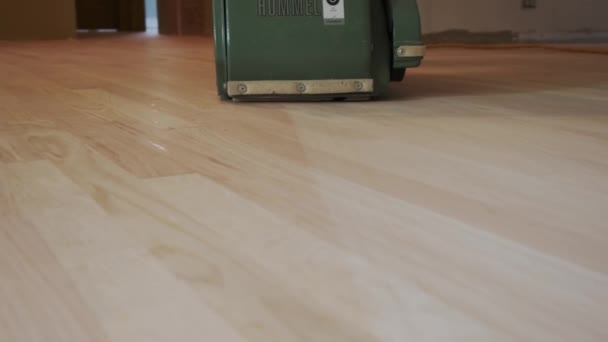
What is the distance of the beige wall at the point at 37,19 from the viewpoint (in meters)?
4.62

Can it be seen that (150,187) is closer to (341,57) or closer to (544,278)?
(544,278)

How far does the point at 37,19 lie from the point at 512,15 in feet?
10.0

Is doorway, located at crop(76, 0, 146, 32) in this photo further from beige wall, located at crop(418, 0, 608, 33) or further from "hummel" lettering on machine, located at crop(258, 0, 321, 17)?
"hummel" lettering on machine, located at crop(258, 0, 321, 17)

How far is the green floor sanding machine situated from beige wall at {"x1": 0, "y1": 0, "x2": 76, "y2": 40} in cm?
380

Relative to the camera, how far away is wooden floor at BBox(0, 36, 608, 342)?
39 centimetres

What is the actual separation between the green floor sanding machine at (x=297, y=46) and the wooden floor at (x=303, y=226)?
0.15 meters

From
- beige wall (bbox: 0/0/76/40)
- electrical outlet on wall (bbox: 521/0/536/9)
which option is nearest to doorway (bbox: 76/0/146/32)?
beige wall (bbox: 0/0/76/40)

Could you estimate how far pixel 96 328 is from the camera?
0.38 metres

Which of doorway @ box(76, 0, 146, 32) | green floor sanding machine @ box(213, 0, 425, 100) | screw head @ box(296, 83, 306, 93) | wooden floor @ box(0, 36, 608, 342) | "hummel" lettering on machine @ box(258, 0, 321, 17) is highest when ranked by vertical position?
doorway @ box(76, 0, 146, 32)

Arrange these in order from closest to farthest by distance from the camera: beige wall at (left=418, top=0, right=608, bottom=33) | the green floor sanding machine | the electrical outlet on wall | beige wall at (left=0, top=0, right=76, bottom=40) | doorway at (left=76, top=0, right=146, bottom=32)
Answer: the green floor sanding machine
beige wall at (left=418, top=0, right=608, bottom=33)
the electrical outlet on wall
beige wall at (left=0, top=0, right=76, bottom=40)
doorway at (left=76, top=0, right=146, bottom=32)

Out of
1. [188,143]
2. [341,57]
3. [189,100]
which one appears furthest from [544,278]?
[189,100]

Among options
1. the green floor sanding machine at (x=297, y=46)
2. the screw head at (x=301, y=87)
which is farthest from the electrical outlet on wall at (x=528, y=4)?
the screw head at (x=301, y=87)

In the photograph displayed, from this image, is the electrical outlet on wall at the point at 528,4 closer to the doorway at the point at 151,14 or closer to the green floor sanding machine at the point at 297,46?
the green floor sanding machine at the point at 297,46

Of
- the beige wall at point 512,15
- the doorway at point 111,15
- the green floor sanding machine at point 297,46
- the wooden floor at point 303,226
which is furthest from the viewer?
the doorway at point 111,15
